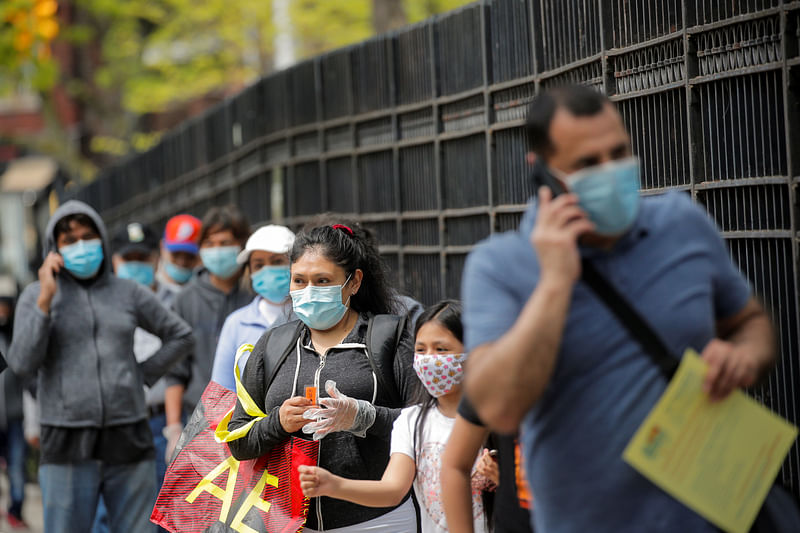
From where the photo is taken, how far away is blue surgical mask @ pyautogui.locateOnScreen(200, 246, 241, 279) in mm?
7910

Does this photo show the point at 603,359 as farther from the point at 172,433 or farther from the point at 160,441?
the point at 160,441

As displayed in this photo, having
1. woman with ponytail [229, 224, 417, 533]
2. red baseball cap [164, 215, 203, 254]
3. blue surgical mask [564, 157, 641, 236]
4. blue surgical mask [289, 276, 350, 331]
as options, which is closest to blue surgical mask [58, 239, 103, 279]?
woman with ponytail [229, 224, 417, 533]

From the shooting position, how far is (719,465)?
2.84 meters

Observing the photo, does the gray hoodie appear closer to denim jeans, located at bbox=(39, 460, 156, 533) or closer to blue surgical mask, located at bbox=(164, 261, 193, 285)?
denim jeans, located at bbox=(39, 460, 156, 533)

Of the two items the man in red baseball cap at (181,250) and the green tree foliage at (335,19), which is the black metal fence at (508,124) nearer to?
the man in red baseball cap at (181,250)

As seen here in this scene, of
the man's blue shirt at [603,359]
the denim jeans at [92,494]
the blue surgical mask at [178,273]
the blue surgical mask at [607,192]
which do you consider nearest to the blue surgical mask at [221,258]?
the denim jeans at [92,494]

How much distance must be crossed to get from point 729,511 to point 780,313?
79.3 inches

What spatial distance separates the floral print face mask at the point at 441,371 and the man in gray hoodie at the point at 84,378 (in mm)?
2912

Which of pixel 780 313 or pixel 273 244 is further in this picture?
pixel 273 244

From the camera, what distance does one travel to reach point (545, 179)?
2863 mm

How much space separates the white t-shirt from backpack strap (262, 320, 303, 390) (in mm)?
618

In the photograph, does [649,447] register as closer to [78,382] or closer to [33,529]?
[78,382]

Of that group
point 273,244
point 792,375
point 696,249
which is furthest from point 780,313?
point 273,244

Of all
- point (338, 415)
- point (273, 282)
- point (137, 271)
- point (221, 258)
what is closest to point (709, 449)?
point (338, 415)
